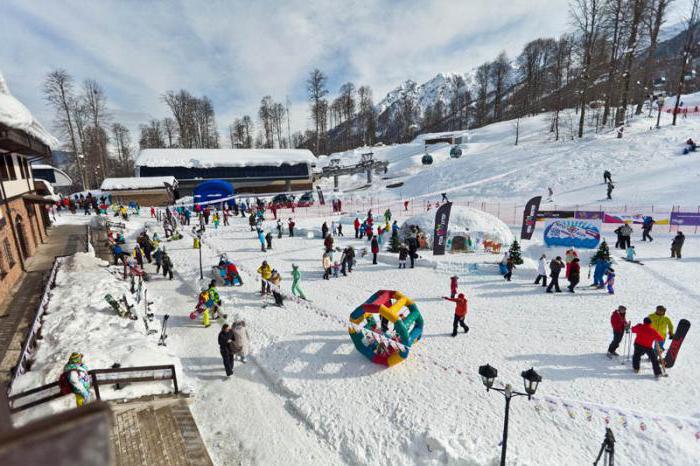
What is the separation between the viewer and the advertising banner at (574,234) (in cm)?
1642

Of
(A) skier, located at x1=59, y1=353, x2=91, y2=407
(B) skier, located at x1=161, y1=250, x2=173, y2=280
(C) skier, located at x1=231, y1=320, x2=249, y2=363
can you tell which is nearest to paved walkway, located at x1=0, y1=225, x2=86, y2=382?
(A) skier, located at x1=59, y1=353, x2=91, y2=407

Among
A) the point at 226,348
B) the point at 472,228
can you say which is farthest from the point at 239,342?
the point at 472,228

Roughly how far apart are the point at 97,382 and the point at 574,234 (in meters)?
18.6

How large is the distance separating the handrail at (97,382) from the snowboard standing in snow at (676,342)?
11.1 m

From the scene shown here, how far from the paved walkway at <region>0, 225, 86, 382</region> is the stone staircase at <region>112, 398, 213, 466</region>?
Result: 3.25 m

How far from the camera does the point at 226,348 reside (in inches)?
344

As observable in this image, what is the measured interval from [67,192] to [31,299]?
5480 cm

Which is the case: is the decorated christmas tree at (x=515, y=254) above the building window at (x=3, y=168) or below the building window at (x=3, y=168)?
below

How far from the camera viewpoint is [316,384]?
833 centimetres

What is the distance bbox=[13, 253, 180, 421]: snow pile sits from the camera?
316 inches

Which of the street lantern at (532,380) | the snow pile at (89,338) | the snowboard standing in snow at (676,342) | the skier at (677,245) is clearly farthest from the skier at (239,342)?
the skier at (677,245)

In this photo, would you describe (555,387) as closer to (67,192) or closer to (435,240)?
(435,240)

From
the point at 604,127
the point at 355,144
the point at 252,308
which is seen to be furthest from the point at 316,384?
the point at 355,144

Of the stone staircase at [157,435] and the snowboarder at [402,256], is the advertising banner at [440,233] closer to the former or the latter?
the snowboarder at [402,256]
